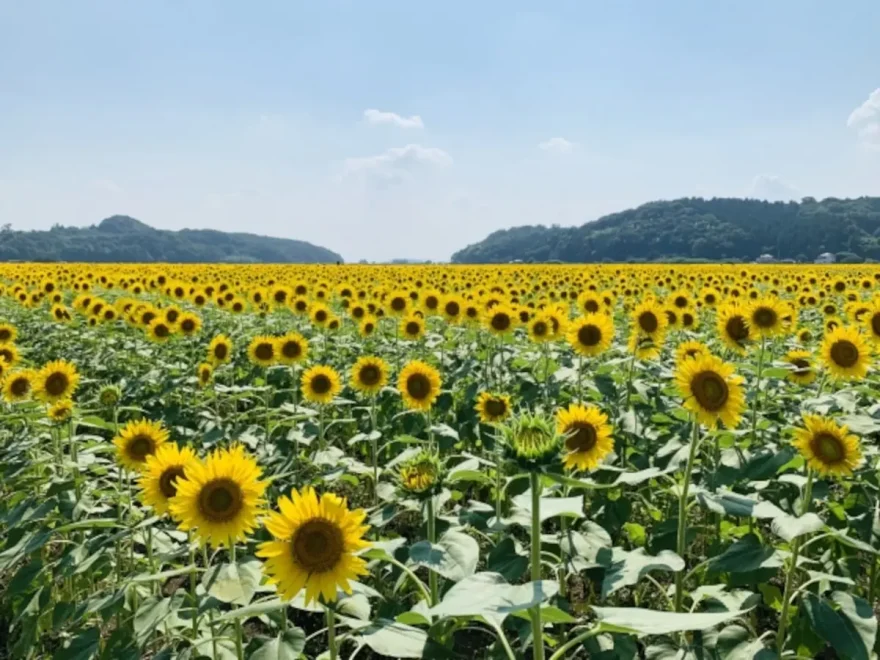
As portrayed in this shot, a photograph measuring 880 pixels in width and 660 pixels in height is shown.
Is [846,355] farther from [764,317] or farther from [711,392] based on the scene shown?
[711,392]

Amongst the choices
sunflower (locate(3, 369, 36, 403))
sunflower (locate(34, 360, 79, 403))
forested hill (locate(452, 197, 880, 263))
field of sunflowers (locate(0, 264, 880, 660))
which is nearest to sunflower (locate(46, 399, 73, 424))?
field of sunflowers (locate(0, 264, 880, 660))

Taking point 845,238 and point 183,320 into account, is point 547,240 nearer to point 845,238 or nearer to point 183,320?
point 845,238

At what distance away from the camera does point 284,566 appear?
1935 millimetres

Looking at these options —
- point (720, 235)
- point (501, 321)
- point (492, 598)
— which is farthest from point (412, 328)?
point (720, 235)

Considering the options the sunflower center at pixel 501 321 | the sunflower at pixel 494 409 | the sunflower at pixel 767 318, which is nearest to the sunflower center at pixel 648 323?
the sunflower at pixel 767 318

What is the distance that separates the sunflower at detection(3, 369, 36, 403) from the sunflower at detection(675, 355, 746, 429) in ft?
14.4

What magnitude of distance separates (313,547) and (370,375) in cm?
322

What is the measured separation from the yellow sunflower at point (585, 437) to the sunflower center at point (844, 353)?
2.21m

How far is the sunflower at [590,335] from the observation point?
5.33 metres

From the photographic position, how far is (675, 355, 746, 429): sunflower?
3.04 metres

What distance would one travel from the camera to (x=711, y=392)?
304 centimetres

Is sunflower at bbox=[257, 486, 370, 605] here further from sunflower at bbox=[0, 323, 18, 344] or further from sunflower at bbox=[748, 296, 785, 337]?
sunflower at bbox=[0, 323, 18, 344]

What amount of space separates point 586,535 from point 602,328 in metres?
2.72

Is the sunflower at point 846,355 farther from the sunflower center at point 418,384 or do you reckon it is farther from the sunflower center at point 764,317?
the sunflower center at point 418,384
